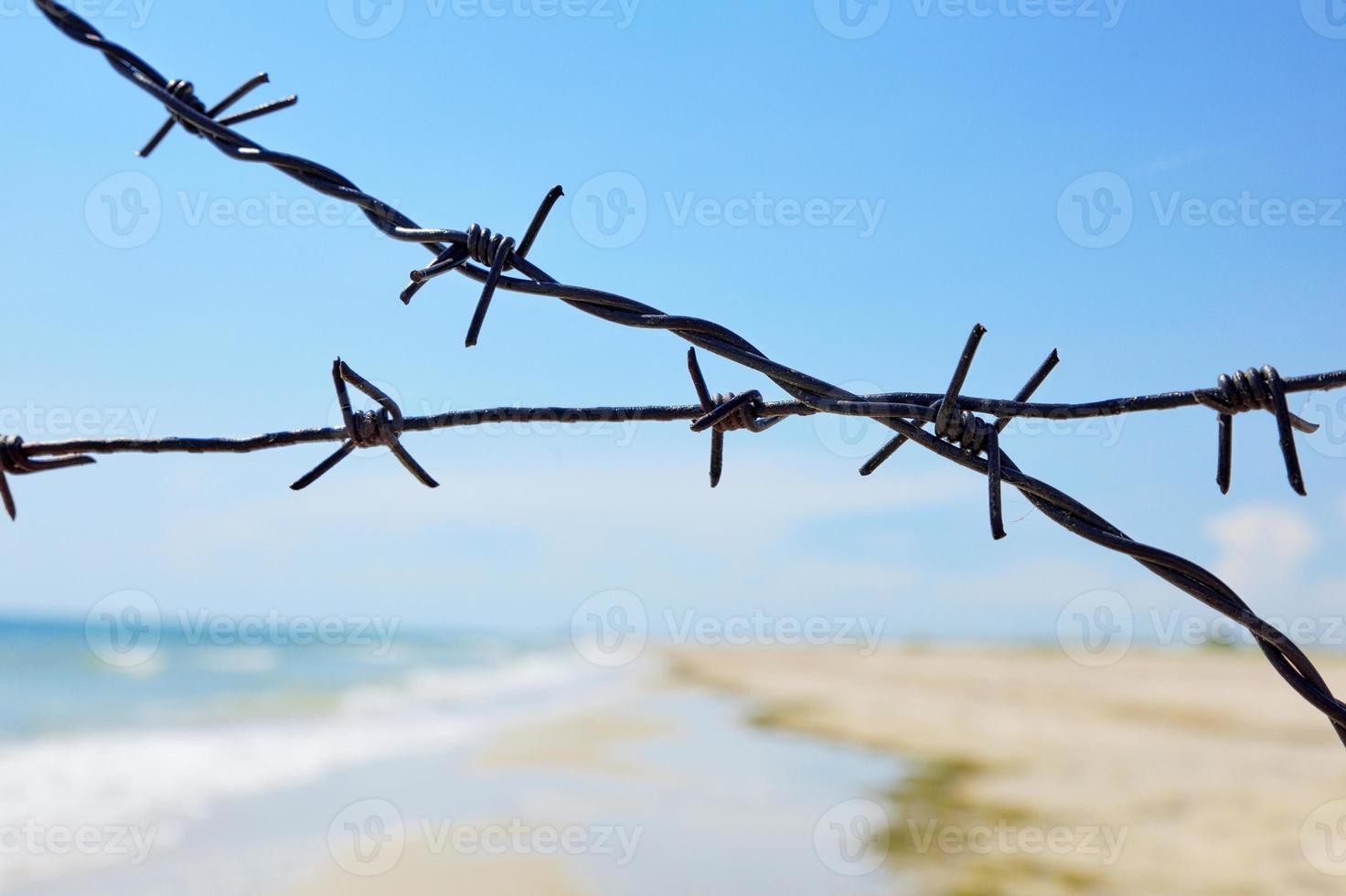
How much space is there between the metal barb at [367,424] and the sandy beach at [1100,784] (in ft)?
20.2

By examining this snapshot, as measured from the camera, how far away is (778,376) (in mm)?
1081

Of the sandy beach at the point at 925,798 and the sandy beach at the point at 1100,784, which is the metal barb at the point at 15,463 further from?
the sandy beach at the point at 1100,784

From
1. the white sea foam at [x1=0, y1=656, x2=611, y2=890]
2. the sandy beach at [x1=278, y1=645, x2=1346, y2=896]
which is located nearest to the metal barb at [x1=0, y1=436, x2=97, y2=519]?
the sandy beach at [x1=278, y1=645, x2=1346, y2=896]

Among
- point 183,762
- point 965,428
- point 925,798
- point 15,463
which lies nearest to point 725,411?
point 965,428

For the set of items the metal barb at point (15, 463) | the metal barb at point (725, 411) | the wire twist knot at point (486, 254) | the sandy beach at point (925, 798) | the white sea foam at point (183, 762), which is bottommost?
the white sea foam at point (183, 762)

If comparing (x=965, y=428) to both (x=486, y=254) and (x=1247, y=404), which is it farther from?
(x=486, y=254)

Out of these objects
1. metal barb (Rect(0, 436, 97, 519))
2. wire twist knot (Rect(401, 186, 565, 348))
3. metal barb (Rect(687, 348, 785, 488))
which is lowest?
metal barb (Rect(0, 436, 97, 519))

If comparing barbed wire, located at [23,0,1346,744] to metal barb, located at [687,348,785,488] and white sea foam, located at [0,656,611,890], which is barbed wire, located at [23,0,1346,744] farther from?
white sea foam, located at [0,656,611,890]

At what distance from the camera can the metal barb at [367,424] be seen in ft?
3.81

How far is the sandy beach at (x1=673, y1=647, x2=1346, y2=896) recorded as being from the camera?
6.78 metres

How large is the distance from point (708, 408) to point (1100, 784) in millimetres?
10129

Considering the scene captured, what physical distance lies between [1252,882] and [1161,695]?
1401 centimetres

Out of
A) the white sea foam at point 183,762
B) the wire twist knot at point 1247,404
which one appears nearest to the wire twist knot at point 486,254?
the wire twist knot at point 1247,404

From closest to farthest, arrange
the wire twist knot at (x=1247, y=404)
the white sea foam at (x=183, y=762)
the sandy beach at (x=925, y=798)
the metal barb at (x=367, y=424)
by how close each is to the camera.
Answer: the wire twist knot at (x=1247, y=404) → the metal barb at (x=367, y=424) → the sandy beach at (x=925, y=798) → the white sea foam at (x=183, y=762)
